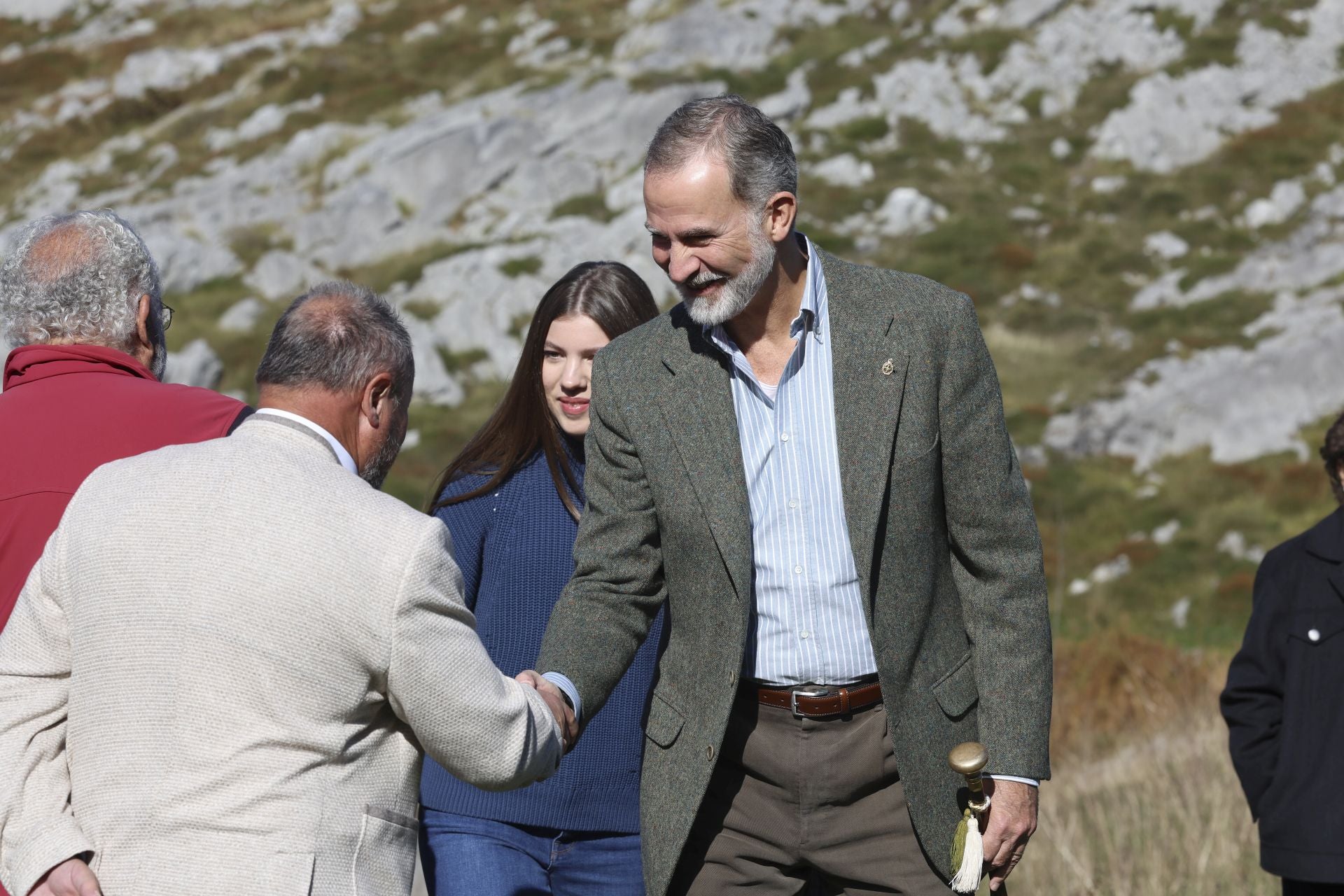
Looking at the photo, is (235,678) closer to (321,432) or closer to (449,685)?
(449,685)

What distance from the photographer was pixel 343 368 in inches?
101

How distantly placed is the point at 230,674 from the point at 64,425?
1029 millimetres

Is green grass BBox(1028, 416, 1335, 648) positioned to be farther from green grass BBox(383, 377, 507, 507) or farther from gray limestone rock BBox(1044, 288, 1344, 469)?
green grass BBox(383, 377, 507, 507)

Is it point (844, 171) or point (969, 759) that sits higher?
point (969, 759)

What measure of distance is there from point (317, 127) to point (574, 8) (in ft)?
30.4

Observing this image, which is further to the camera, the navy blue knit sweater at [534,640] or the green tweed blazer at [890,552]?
the navy blue knit sweater at [534,640]

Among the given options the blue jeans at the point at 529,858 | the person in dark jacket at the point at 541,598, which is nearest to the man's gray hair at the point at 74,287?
the person in dark jacket at the point at 541,598

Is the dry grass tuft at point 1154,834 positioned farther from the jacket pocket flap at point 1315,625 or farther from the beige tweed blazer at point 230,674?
the beige tweed blazer at point 230,674

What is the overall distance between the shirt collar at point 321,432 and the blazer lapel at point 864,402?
3.57 ft

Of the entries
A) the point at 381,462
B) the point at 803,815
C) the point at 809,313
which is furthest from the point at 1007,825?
the point at 381,462

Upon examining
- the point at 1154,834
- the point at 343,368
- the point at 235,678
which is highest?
the point at 343,368

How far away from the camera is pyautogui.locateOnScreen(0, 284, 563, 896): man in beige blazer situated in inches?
88.6

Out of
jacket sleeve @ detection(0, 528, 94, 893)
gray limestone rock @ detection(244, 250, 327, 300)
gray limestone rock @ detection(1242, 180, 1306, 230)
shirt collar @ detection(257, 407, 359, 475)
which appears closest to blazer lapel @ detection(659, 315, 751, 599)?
shirt collar @ detection(257, 407, 359, 475)

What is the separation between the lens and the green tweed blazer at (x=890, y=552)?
3.02 meters
